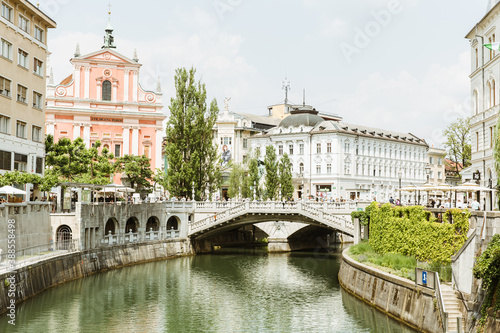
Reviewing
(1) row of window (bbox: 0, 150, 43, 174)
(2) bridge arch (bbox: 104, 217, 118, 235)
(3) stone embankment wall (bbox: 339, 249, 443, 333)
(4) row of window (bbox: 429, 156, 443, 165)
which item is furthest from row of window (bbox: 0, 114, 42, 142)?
(4) row of window (bbox: 429, 156, 443, 165)

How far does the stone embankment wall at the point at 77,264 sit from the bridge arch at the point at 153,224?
296cm

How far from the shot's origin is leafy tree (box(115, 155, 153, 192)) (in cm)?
7200

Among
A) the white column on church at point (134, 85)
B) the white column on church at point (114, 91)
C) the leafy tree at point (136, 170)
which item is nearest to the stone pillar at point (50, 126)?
the white column on church at point (114, 91)

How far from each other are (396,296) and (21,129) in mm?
31351

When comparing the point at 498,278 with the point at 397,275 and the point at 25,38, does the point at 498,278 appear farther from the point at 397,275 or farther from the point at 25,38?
the point at 25,38

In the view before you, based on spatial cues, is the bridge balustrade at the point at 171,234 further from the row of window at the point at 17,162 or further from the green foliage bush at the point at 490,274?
the green foliage bush at the point at 490,274

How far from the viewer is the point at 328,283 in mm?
45656

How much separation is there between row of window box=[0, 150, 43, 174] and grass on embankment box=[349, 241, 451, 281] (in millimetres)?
25697

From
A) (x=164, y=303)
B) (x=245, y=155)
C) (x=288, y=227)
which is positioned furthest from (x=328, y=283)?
(x=245, y=155)

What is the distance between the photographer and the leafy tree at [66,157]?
177 feet

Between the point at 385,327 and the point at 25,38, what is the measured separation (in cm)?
3395

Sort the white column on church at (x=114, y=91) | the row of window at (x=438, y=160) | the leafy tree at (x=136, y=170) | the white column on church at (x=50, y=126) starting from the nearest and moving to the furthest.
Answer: the leafy tree at (x=136, y=170) < the white column on church at (x=50, y=126) < the white column on church at (x=114, y=91) < the row of window at (x=438, y=160)

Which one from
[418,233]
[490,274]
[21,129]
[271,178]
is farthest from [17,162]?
[271,178]

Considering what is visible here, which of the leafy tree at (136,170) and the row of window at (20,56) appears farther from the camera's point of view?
the leafy tree at (136,170)
